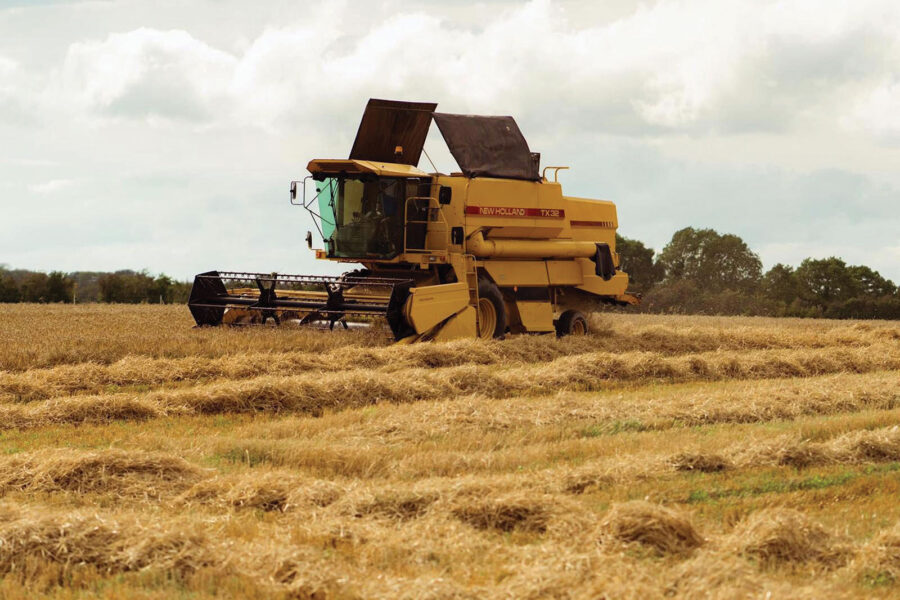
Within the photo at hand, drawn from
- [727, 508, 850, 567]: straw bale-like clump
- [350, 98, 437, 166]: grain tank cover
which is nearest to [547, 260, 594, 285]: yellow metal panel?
[350, 98, 437, 166]: grain tank cover

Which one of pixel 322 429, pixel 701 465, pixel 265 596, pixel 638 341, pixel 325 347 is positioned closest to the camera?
pixel 265 596

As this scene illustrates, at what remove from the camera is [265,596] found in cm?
443

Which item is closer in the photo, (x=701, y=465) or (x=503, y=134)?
(x=701, y=465)

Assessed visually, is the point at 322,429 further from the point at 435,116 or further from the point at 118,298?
the point at 118,298

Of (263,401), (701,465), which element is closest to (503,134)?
(263,401)

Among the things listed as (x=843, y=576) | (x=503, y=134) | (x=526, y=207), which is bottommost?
(x=843, y=576)

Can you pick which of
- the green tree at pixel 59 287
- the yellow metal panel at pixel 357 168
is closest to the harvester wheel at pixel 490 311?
the yellow metal panel at pixel 357 168

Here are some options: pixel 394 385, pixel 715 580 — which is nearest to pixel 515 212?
pixel 394 385

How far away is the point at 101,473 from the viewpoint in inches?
252

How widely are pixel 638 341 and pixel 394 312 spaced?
4.72 meters

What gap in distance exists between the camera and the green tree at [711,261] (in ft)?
152

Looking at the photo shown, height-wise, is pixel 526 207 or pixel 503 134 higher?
pixel 503 134

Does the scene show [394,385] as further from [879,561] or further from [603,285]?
[603,285]

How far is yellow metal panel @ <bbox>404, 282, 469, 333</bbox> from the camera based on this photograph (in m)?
14.1
